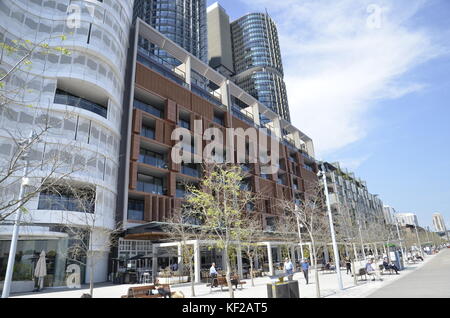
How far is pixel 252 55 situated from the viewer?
134 m

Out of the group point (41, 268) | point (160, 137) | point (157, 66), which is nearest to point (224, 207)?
point (41, 268)

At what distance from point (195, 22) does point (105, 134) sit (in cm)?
8884

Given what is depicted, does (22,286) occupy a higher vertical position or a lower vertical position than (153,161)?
lower

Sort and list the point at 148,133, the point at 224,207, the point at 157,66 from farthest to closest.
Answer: the point at 157,66, the point at 148,133, the point at 224,207

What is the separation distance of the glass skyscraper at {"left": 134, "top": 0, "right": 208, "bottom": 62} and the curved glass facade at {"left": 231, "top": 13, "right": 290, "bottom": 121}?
109 ft

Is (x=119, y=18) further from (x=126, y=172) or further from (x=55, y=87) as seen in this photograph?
(x=126, y=172)

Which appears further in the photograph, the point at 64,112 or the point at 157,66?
the point at 157,66

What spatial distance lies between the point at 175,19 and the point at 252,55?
47.8 m

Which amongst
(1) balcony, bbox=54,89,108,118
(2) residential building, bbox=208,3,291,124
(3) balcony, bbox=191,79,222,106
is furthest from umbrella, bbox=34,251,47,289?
(2) residential building, bbox=208,3,291,124

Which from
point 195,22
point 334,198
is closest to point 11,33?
point 334,198

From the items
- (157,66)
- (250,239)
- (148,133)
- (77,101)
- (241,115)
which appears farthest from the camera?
(241,115)

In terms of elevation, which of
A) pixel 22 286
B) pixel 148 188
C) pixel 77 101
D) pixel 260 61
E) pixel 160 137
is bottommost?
pixel 22 286

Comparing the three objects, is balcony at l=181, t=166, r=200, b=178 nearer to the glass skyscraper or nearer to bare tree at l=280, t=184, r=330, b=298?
bare tree at l=280, t=184, r=330, b=298

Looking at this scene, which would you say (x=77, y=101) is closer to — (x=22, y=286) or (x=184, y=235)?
(x=22, y=286)
